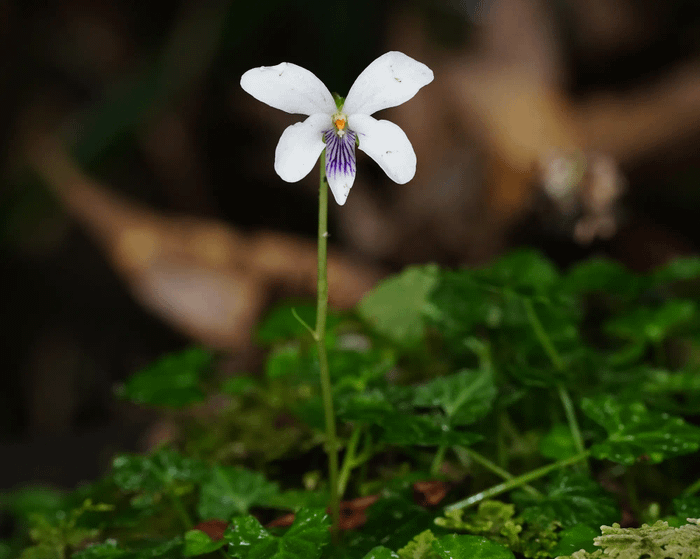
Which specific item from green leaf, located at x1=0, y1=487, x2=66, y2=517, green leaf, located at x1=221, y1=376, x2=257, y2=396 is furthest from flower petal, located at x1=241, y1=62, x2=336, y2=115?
green leaf, located at x1=0, y1=487, x2=66, y2=517

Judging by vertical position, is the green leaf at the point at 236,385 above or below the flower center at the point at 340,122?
below

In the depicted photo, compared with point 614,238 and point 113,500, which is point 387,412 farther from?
point 614,238

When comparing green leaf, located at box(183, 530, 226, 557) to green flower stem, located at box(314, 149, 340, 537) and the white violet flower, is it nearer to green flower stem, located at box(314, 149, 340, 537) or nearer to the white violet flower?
green flower stem, located at box(314, 149, 340, 537)

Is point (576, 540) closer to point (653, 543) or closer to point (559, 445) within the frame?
point (653, 543)

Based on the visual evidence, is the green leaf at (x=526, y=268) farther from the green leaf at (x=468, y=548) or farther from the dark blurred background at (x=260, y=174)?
the dark blurred background at (x=260, y=174)

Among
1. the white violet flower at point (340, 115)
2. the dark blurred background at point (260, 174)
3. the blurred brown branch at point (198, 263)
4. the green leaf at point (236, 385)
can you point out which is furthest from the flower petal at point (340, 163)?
the blurred brown branch at point (198, 263)

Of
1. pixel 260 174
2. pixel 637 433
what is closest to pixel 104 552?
pixel 637 433
